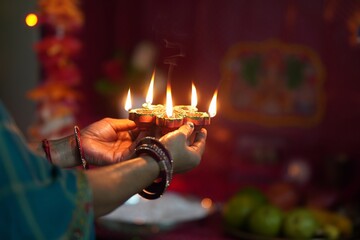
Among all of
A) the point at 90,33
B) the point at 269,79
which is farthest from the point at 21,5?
the point at 269,79

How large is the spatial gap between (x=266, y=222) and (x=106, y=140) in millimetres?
1058

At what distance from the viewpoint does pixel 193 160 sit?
156cm

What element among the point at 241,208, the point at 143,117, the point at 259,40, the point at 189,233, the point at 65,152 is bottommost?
the point at 189,233

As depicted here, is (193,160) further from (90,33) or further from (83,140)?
(90,33)

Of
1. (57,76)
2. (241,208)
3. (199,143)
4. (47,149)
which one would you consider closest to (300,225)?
(241,208)

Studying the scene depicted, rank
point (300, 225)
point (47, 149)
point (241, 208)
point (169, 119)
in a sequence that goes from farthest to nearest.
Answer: point (241, 208), point (300, 225), point (47, 149), point (169, 119)

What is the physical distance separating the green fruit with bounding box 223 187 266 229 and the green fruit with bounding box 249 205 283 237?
0.18ft

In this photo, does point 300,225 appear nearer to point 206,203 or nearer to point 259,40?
point 206,203

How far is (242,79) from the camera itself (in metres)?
4.14

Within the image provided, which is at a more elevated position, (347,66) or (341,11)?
(341,11)

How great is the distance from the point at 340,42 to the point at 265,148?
88cm

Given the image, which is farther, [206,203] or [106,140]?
[206,203]

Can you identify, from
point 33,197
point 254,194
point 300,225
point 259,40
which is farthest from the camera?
point 259,40

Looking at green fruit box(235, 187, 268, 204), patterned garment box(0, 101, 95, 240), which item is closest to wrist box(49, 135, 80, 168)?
patterned garment box(0, 101, 95, 240)
